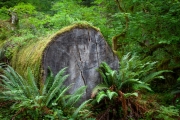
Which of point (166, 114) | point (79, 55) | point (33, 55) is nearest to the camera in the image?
point (166, 114)

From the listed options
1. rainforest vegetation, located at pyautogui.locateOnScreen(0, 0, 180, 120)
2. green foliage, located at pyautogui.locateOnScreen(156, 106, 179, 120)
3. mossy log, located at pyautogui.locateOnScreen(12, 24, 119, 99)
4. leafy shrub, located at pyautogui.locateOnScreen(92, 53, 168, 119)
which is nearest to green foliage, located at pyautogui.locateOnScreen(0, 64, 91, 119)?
rainforest vegetation, located at pyautogui.locateOnScreen(0, 0, 180, 120)

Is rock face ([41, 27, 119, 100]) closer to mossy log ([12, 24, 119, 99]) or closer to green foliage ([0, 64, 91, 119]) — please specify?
mossy log ([12, 24, 119, 99])

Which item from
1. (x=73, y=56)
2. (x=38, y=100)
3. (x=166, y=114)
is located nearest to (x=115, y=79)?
(x=73, y=56)

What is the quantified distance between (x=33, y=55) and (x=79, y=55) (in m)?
1.14

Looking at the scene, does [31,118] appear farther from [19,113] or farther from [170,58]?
[170,58]

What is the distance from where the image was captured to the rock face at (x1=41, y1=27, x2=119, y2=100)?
488 cm

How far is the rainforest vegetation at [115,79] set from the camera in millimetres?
4102

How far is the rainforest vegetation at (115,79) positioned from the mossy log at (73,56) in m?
0.24

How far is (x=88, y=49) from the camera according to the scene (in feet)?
18.0

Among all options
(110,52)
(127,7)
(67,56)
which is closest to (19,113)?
(67,56)

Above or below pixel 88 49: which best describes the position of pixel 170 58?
below

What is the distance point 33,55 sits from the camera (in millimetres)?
5160

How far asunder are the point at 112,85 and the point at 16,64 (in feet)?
9.59

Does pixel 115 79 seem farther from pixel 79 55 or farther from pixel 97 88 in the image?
pixel 79 55
